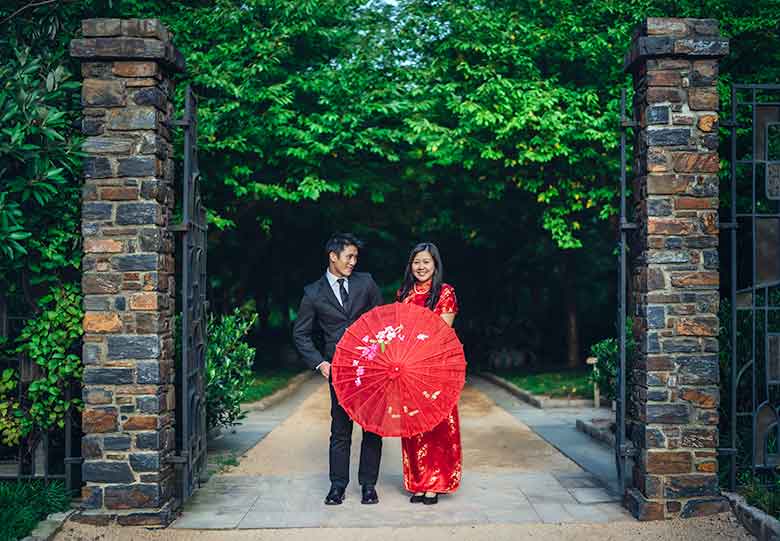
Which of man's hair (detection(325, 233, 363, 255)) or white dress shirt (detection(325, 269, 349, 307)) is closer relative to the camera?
man's hair (detection(325, 233, 363, 255))

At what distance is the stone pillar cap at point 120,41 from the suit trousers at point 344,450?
280cm

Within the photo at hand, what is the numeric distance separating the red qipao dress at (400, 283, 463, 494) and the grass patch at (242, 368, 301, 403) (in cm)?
615

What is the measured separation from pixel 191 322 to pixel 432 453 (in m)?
2.15

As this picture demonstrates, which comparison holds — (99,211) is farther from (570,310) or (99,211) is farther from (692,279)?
(570,310)

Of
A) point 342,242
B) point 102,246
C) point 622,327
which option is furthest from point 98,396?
point 622,327

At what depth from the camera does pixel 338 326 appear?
21.9 feet

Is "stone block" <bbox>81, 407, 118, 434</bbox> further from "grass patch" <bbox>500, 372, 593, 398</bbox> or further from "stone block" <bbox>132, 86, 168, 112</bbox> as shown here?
"grass patch" <bbox>500, 372, 593, 398</bbox>

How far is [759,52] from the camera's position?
44.9 feet

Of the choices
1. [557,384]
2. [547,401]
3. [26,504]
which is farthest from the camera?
[557,384]

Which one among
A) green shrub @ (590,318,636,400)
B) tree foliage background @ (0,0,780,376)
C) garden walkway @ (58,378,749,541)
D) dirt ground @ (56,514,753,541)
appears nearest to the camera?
dirt ground @ (56,514,753,541)

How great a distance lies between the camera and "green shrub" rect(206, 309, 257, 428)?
866cm

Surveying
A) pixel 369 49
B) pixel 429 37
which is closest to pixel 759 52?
pixel 429 37

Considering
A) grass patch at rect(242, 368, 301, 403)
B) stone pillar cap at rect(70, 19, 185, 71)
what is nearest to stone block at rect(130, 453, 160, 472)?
stone pillar cap at rect(70, 19, 185, 71)

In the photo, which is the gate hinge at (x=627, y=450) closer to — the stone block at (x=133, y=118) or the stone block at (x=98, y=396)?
the stone block at (x=98, y=396)
